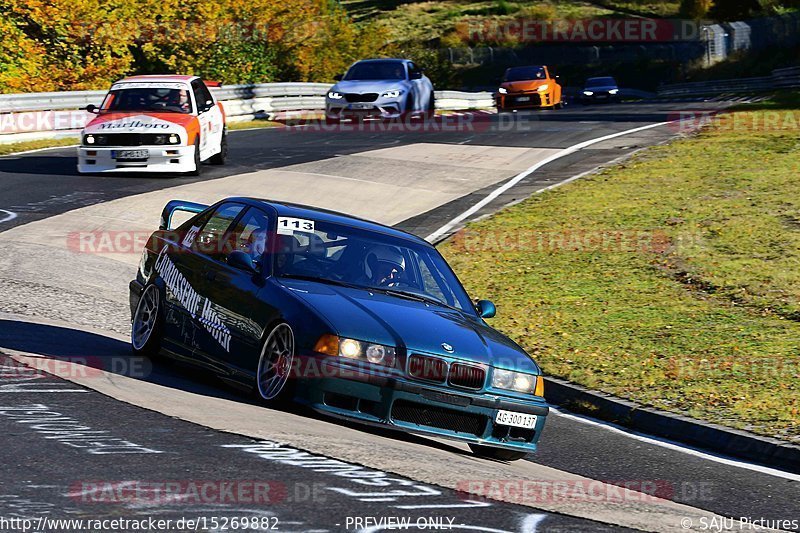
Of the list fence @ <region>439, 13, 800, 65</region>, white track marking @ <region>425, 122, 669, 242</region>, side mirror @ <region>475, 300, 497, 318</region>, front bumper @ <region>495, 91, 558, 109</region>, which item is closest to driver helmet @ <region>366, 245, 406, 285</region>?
side mirror @ <region>475, 300, 497, 318</region>

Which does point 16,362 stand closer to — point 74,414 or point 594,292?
point 74,414

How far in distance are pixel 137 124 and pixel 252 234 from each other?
509 inches

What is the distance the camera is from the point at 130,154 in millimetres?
21906

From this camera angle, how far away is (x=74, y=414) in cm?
761

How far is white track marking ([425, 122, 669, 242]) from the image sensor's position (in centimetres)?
1900

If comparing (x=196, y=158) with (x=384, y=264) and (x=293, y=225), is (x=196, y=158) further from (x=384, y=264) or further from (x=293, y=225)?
(x=384, y=264)

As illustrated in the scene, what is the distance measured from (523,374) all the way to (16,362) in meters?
3.69

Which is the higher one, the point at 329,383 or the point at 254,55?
the point at 254,55

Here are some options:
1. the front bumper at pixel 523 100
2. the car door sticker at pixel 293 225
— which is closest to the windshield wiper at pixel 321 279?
the car door sticker at pixel 293 225

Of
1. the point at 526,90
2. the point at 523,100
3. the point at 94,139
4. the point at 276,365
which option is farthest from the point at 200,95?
the point at 523,100

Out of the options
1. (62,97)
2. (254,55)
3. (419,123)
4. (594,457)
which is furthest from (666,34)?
Result: (594,457)

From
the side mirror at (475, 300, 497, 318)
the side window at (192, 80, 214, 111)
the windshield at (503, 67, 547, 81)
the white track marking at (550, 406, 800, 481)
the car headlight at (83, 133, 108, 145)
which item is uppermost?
the windshield at (503, 67, 547, 81)

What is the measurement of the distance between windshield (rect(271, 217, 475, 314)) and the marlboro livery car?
13.1 meters

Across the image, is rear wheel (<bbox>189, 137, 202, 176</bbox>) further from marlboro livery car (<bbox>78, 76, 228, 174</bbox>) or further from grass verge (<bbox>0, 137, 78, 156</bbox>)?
grass verge (<bbox>0, 137, 78, 156</bbox>)
